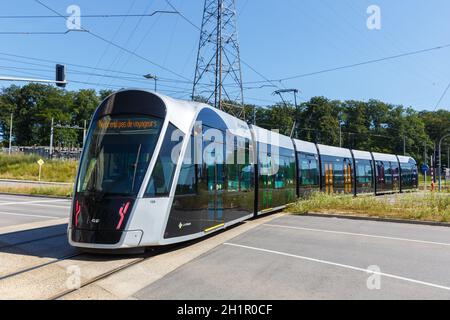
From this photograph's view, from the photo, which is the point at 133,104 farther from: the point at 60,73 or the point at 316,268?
the point at 60,73

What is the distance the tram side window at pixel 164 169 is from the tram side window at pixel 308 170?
39.9ft

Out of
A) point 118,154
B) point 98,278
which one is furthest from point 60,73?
point 98,278

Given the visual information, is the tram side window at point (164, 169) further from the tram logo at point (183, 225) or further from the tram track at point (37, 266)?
the tram track at point (37, 266)

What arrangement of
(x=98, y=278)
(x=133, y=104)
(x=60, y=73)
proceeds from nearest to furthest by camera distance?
(x=98, y=278)
(x=133, y=104)
(x=60, y=73)

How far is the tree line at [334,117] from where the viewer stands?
104438 mm

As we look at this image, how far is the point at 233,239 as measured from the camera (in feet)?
36.8

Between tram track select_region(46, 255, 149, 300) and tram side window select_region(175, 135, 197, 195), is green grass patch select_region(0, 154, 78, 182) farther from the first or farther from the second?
tram track select_region(46, 255, 149, 300)

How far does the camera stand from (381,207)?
18.5m

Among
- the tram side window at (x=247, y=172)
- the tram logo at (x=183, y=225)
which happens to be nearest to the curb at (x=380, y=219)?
the tram side window at (x=247, y=172)

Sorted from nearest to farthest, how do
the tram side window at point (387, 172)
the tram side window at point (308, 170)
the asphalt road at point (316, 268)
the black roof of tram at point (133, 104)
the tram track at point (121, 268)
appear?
the tram track at point (121, 268) → the asphalt road at point (316, 268) → the black roof of tram at point (133, 104) → the tram side window at point (308, 170) → the tram side window at point (387, 172)

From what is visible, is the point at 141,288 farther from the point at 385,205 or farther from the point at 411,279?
the point at 385,205

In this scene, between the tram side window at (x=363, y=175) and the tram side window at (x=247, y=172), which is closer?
the tram side window at (x=247, y=172)

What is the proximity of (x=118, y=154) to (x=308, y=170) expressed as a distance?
47.1 ft

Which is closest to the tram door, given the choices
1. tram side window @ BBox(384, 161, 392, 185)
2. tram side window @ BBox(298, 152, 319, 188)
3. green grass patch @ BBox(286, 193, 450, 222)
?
green grass patch @ BBox(286, 193, 450, 222)
